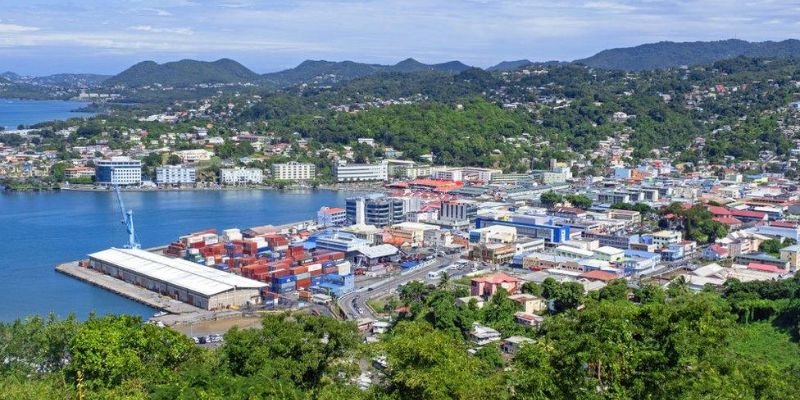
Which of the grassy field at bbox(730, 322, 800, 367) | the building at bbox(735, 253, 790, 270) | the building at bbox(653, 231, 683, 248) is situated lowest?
the grassy field at bbox(730, 322, 800, 367)

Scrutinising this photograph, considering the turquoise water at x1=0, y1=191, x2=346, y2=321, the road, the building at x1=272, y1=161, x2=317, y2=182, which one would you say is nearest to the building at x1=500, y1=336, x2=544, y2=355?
the road

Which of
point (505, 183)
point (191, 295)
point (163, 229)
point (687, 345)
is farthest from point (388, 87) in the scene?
point (687, 345)

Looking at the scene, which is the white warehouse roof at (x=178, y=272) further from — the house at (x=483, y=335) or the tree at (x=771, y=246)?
the tree at (x=771, y=246)

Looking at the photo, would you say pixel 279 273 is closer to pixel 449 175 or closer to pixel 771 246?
pixel 771 246

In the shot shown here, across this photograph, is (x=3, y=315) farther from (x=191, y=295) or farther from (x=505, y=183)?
(x=505, y=183)

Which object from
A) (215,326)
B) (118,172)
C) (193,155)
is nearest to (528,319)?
(215,326)

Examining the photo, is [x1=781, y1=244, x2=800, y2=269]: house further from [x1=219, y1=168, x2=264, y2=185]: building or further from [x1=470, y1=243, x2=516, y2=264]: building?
[x1=219, y1=168, x2=264, y2=185]: building
